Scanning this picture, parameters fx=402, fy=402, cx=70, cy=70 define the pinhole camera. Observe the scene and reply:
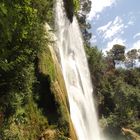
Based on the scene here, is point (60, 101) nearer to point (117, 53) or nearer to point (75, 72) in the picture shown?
point (75, 72)

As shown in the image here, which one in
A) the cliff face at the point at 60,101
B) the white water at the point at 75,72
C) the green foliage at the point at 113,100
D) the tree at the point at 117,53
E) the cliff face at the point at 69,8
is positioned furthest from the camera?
the tree at the point at 117,53

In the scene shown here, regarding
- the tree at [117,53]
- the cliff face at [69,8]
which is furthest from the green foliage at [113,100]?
the tree at [117,53]

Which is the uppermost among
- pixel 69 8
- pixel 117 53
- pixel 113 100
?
pixel 117 53

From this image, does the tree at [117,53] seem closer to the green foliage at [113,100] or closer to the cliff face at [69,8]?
the green foliage at [113,100]

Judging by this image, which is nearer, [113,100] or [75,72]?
[75,72]

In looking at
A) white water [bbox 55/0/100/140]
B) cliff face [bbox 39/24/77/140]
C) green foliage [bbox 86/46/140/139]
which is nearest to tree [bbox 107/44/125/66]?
green foliage [bbox 86/46/140/139]

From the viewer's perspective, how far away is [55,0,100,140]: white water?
2814cm

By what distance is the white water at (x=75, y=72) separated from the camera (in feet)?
92.3

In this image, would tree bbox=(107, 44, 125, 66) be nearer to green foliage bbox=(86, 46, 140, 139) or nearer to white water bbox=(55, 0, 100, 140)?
green foliage bbox=(86, 46, 140, 139)

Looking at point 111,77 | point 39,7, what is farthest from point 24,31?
point 111,77

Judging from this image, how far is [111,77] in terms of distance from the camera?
62.5 meters

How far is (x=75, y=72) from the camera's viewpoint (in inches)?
1267

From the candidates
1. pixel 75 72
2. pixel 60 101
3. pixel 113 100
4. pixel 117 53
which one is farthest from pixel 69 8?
pixel 117 53

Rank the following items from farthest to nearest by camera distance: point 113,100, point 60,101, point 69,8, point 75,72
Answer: point 113,100 → point 69,8 → point 75,72 → point 60,101
